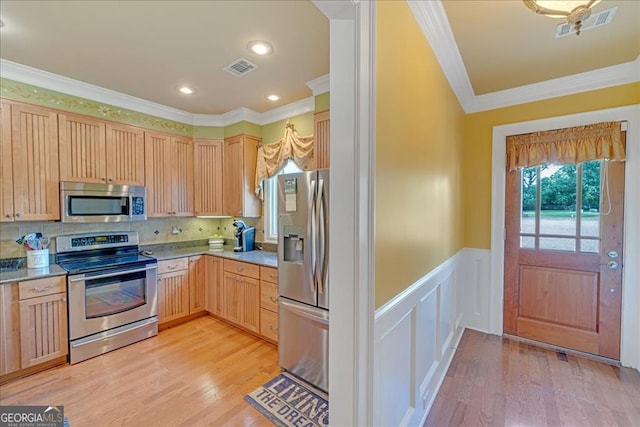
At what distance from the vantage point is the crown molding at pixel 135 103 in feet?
7.95

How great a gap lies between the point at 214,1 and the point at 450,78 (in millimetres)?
1961

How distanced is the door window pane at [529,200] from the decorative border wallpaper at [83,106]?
4099 millimetres

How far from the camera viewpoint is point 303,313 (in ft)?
7.39

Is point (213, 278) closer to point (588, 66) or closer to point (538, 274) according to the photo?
point (538, 274)

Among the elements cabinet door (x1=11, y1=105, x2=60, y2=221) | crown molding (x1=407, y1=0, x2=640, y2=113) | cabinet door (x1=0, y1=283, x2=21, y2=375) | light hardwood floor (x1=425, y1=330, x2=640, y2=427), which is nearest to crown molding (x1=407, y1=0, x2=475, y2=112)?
crown molding (x1=407, y1=0, x2=640, y2=113)

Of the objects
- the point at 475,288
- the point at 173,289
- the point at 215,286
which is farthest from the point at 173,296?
the point at 475,288

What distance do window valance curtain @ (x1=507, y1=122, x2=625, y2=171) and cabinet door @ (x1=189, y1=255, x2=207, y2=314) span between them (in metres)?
3.81

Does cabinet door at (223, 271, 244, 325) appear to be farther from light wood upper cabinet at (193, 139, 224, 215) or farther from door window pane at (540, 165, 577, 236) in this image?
door window pane at (540, 165, 577, 236)

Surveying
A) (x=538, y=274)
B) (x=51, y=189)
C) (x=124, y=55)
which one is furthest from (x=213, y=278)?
(x=538, y=274)

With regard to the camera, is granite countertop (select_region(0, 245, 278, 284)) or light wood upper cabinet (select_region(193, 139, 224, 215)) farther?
light wood upper cabinet (select_region(193, 139, 224, 215))

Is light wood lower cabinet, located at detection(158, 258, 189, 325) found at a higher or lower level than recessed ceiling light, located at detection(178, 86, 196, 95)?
lower

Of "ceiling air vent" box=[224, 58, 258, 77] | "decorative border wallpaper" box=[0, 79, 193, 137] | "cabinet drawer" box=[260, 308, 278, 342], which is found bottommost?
"cabinet drawer" box=[260, 308, 278, 342]

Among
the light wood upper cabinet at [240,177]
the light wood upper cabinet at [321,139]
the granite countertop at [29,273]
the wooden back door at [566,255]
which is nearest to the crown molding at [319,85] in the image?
the light wood upper cabinet at [321,139]

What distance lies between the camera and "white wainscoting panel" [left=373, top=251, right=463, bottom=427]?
4.25ft
